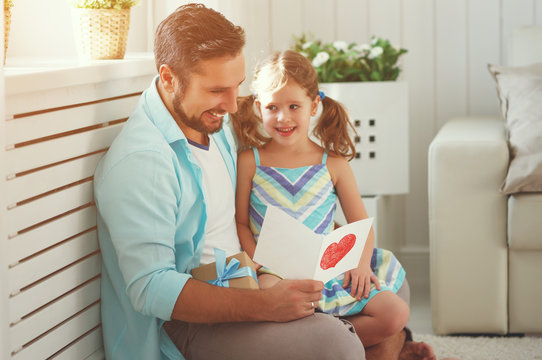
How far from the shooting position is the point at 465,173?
218 cm

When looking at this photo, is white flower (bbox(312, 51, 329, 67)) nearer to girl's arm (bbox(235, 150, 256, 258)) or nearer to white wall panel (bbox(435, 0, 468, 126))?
white wall panel (bbox(435, 0, 468, 126))

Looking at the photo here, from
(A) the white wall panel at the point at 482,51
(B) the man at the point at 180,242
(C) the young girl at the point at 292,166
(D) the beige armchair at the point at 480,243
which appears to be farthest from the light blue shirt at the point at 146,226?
(A) the white wall panel at the point at 482,51

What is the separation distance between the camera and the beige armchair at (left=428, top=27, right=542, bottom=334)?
216 cm

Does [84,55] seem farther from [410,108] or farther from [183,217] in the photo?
[410,108]

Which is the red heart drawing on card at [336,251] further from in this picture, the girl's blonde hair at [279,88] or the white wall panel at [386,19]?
the white wall panel at [386,19]

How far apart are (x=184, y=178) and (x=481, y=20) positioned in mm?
1852

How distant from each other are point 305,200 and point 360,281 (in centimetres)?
24

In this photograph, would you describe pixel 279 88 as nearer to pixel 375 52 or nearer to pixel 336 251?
pixel 336 251

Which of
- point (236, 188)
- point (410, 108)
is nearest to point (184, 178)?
point (236, 188)

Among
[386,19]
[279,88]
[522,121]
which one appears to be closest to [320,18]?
[386,19]

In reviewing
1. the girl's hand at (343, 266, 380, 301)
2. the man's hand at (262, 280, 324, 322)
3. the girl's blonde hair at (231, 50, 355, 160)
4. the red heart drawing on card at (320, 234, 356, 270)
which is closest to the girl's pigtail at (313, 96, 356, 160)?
the girl's blonde hair at (231, 50, 355, 160)

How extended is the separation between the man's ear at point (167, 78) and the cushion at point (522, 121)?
44.0 inches

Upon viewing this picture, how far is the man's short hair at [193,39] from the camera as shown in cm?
136

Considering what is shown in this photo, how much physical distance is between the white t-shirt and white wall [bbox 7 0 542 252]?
130cm
